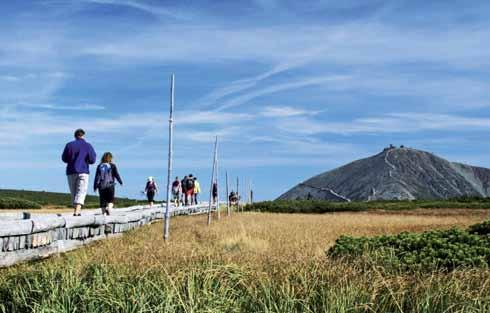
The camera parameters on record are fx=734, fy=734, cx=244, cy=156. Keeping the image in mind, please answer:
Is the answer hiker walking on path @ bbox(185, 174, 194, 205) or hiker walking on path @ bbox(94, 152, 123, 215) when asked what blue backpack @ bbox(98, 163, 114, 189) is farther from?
hiker walking on path @ bbox(185, 174, 194, 205)

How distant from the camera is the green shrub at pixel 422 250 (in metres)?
10.5

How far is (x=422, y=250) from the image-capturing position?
37.0ft

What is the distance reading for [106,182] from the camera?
20.3m

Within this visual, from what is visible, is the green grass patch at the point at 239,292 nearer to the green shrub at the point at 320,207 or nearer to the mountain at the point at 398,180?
the green shrub at the point at 320,207

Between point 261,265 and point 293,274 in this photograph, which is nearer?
point 293,274

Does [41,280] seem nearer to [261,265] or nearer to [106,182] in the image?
[261,265]

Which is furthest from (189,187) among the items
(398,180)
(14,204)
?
(398,180)

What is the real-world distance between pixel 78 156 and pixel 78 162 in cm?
14

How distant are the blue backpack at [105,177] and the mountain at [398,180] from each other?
4681cm

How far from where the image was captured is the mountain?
67.8 metres

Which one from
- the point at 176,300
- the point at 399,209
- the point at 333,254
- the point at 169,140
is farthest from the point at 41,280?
the point at 399,209

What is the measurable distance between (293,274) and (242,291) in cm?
64

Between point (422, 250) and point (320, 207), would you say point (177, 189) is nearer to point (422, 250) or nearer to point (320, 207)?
point (320, 207)

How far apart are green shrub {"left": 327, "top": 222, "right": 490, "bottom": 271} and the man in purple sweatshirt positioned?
23.5ft
